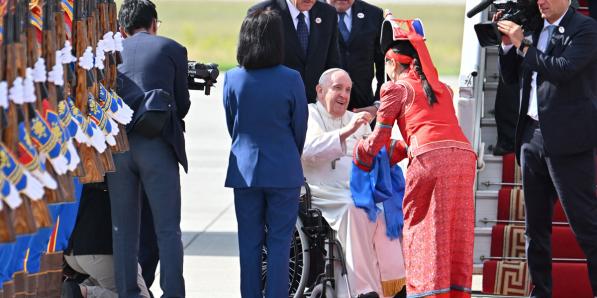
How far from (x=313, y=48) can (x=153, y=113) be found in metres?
1.60

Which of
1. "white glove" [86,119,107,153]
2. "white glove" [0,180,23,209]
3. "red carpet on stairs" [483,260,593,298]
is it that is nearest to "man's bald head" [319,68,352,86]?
"red carpet on stairs" [483,260,593,298]

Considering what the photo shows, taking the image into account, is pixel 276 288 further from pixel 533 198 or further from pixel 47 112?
pixel 47 112

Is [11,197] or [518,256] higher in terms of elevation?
[11,197]

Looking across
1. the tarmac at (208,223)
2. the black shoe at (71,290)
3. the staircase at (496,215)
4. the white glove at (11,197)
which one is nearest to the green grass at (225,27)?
the tarmac at (208,223)

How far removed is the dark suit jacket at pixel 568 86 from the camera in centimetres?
647

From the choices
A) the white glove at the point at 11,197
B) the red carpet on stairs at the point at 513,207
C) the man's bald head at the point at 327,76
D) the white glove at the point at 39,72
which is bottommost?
the red carpet on stairs at the point at 513,207

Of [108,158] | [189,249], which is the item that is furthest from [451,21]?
[108,158]

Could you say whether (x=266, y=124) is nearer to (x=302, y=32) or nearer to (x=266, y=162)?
(x=266, y=162)

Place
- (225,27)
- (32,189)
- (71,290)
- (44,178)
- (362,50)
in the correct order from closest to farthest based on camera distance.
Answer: (32,189) → (44,178) → (71,290) → (362,50) → (225,27)

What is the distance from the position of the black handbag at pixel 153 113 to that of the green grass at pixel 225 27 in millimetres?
26652

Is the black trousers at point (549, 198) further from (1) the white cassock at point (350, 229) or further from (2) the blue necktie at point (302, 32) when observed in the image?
(2) the blue necktie at point (302, 32)

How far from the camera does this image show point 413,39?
640 centimetres

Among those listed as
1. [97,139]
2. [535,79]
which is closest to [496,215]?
[535,79]

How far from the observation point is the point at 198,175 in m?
13.6
